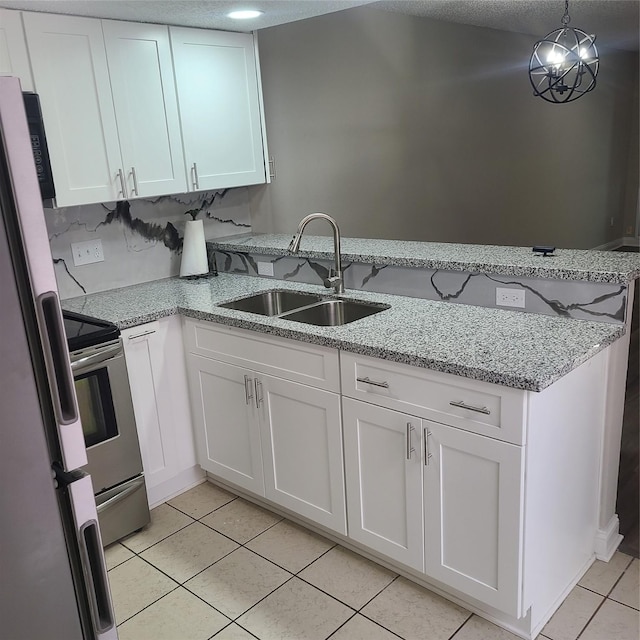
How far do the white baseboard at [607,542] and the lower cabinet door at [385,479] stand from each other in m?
0.71

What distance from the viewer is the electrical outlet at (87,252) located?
2947mm

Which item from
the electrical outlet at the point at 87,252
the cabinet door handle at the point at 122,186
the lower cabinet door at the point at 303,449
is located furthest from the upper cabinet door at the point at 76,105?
the lower cabinet door at the point at 303,449

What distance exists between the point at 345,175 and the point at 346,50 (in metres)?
0.78

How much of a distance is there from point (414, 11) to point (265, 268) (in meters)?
2.45

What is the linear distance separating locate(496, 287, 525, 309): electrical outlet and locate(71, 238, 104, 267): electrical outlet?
1.88 meters

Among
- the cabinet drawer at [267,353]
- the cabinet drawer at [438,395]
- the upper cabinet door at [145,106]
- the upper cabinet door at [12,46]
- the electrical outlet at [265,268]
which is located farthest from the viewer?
the electrical outlet at [265,268]

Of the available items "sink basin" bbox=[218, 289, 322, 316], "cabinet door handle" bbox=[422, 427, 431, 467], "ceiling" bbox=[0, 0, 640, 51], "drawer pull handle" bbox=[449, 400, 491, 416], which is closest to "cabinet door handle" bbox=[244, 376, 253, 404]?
"sink basin" bbox=[218, 289, 322, 316]

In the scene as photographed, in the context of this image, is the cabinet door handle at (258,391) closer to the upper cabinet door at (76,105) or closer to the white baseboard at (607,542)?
the upper cabinet door at (76,105)

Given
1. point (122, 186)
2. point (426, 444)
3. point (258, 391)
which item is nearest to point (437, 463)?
point (426, 444)

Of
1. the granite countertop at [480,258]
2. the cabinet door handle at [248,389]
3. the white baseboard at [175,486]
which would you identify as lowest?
the white baseboard at [175,486]

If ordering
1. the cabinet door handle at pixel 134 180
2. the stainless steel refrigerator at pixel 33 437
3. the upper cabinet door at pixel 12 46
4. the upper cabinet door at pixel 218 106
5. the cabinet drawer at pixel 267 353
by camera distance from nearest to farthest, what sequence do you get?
the stainless steel refrigerator at pixel 33 437, the cabinet drawer at pixel 267 353, the upper cabinet door at pixel 12 46, the cabinet door handle at pixel 134 180, the upper cabinet door at pixel 218 106

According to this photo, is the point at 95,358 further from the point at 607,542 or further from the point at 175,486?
the point at 607,542

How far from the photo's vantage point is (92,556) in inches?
49.3

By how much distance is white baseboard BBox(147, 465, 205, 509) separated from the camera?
2830mm
